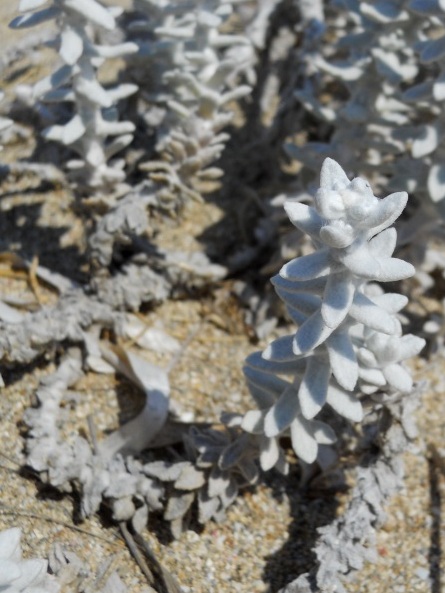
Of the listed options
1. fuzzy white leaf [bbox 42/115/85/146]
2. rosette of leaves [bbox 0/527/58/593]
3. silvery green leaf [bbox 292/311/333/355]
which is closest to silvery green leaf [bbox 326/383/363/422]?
silvery green leaf [bbox 292/311/333/355]

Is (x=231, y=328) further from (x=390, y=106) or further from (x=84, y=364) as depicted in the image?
(x=390, y=106)

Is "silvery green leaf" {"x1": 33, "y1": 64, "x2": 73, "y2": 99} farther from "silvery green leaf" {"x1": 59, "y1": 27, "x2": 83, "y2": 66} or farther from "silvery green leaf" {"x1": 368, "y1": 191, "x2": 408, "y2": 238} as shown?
"silvery green leaf" {"x1": 368, "y1": 191, "x2": 408, "y2": 238}

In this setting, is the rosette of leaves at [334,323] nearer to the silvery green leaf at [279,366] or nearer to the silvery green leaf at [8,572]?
the silvery green leaf at [279,366]

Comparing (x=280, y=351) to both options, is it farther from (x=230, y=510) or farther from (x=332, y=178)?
(x=230, y=510)

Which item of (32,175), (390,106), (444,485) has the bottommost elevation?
(444,485)

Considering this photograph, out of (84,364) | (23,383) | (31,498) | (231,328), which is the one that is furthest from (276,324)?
(31,498)

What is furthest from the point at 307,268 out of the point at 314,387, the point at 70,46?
the point at 70,46
